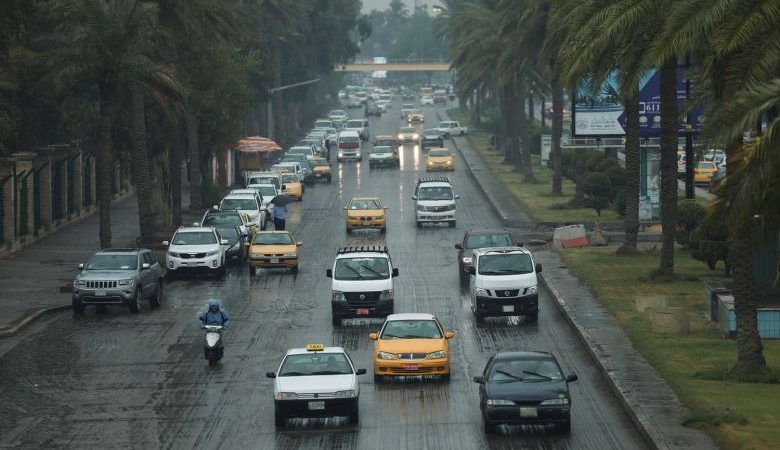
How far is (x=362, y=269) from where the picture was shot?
1534 inches

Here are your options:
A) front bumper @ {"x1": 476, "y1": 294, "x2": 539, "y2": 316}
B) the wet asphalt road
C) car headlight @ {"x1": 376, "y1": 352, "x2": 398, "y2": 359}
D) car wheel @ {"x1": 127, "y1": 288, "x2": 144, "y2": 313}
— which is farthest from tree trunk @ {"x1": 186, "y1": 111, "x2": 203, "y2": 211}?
car headlight @ {"x1": 376, "y1": 352, "x2": 398, "y2": 359}

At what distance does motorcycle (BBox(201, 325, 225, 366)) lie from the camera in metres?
32.3

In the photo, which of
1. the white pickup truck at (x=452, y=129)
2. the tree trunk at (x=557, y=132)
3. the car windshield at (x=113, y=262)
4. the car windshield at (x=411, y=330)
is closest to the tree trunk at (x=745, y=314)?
the car windshield at (x=411, y=330)

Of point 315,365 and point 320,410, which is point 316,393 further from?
point 315,365

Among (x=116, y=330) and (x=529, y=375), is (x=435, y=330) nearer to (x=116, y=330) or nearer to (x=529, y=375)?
(x=529, y=375)

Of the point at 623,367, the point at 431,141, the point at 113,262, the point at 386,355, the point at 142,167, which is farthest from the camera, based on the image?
the point at 431,141

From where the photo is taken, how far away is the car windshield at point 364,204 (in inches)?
2399

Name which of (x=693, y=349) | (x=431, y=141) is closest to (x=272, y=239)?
(x=693, y=349)

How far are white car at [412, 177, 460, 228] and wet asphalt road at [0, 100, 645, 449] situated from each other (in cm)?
990

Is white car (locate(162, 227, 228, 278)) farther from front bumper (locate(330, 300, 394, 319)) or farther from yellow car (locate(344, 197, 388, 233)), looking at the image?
yellow car (locate(344, 197, 388, 233))

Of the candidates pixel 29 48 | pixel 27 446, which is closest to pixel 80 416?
pixel 27 446

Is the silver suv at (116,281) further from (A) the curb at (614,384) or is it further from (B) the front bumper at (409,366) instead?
(B) the front bumper at (409,366)

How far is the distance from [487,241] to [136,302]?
37.7 feet

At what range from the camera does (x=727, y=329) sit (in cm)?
3412
